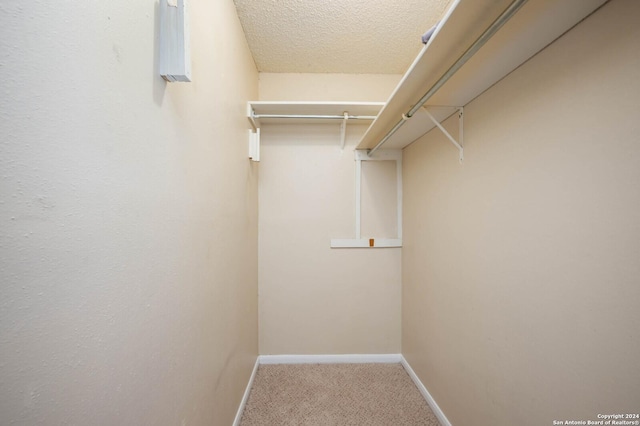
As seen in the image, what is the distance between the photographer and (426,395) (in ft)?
5.86

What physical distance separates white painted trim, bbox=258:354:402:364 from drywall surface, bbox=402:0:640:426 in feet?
2.54

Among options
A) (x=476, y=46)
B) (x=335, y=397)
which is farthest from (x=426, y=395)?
(x=476, y=46)

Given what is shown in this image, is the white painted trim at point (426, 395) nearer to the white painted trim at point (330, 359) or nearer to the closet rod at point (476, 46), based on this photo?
the white painted trim at point (330, 359)

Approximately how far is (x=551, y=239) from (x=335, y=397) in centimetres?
175

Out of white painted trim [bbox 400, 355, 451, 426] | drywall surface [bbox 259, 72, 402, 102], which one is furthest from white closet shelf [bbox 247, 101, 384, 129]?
white painted trim [bbox 400, 355, 451, 426]

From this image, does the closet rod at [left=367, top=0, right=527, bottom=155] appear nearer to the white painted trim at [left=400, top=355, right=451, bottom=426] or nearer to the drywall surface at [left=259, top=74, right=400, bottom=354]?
the drywall surface at [left=259, top=74, right=400, bottom=354]

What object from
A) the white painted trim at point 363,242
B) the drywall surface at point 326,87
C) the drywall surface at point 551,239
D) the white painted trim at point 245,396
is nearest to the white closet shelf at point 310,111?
the drywall surface at point 326,87

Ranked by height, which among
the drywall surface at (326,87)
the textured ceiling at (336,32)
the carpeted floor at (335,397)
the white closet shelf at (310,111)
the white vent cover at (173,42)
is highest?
the textured ceiling at (336,32)

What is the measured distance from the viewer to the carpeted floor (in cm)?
165

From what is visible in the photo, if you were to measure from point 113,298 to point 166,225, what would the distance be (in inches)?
10.4

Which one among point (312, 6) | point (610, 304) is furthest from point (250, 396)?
point (312, 6)

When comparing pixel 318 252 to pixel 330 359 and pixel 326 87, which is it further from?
pixel 326 87

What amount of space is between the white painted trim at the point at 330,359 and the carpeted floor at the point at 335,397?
0.04 m

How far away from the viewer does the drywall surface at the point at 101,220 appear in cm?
39
